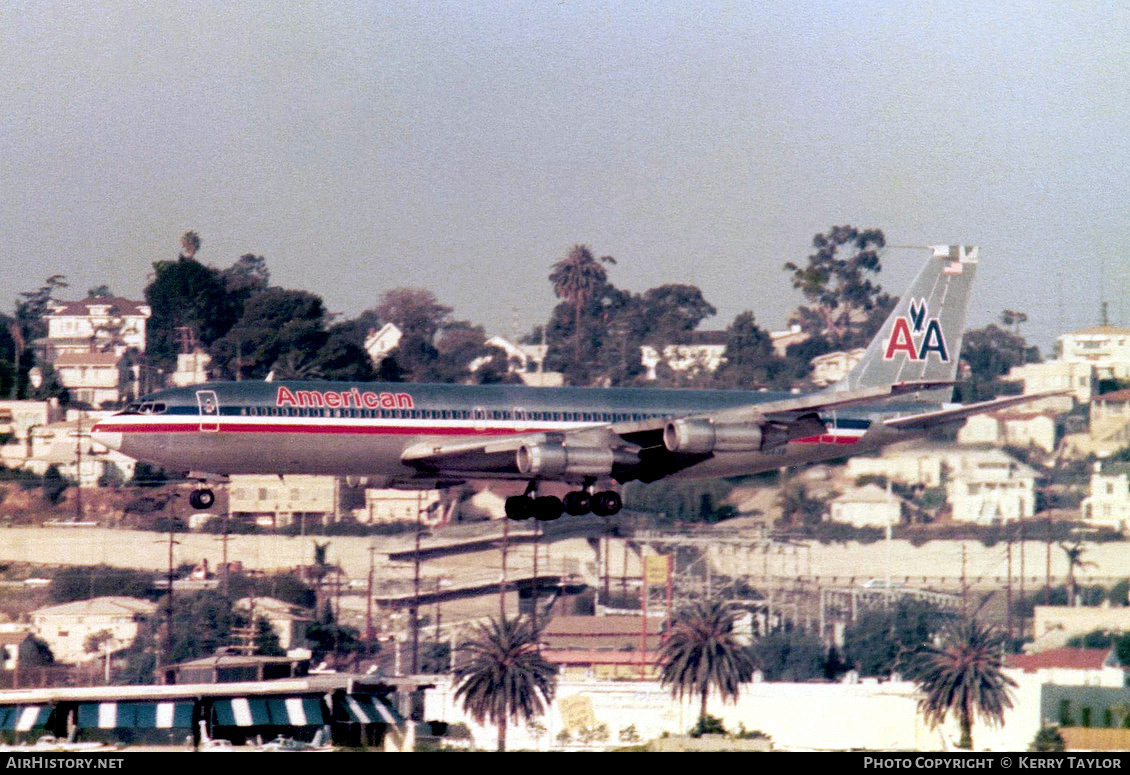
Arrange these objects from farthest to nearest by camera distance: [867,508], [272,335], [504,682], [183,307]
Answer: [183,307] < [272,335] < [867,508] < [504,682]

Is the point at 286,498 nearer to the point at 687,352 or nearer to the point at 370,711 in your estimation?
the point at 370,711

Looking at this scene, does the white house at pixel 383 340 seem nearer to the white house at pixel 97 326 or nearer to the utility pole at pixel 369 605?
the white house at pixel 97 326

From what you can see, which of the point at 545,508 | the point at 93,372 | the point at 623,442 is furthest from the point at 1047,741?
the point at 93,372

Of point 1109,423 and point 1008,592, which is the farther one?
point 1109,423

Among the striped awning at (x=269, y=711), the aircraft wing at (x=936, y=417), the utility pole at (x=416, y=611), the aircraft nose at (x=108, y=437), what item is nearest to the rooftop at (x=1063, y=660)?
the aircraft wing at (x=936, y=417)

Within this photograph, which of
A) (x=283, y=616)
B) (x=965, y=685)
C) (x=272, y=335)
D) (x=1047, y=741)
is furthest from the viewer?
(x=272, y=335)

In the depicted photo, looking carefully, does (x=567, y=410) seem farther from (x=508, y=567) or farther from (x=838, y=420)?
(x=508, y=567)

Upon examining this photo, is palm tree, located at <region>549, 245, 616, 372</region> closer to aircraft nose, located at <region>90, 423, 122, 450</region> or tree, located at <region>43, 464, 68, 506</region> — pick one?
tree, located at <region>43, 464, 68, 506</region>
